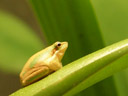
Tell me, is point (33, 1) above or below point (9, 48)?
above

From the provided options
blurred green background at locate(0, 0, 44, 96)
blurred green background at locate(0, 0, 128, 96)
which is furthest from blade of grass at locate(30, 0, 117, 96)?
blurred green background at locate(0, 0, 44, 96)

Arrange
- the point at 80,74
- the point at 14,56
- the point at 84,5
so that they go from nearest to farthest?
the point at 80,74, the point at 84,5, the point at 14,56

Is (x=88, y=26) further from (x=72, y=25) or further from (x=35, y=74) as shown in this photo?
(x=35, y=74)

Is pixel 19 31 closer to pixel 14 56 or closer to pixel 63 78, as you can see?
pixel 14 56

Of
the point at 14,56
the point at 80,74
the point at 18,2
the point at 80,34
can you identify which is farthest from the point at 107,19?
the point at 18,2

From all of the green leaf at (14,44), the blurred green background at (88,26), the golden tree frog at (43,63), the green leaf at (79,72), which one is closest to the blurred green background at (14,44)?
the green leaf at (14,44)

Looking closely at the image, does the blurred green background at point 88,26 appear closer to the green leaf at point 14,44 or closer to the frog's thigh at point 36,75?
the frog's thigh at point 36,75

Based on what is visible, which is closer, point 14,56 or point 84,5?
point 84,5
